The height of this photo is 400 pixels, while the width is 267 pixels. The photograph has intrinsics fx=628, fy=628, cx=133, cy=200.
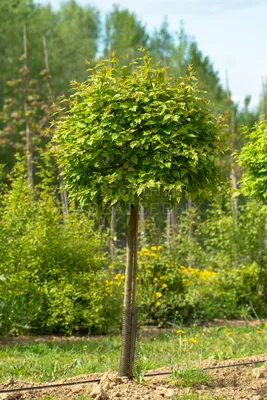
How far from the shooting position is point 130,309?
16.3 ft

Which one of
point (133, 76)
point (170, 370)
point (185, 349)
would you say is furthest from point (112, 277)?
point (133, 76)

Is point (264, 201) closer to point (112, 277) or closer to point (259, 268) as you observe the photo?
point (112, 277)

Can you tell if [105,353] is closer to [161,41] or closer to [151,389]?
[151,389]

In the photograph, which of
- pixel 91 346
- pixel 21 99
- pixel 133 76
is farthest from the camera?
pixel 21 99

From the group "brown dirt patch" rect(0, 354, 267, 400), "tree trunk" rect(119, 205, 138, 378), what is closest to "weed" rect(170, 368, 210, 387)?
"brown dirt patch" rect(0, 354, 267, 400)

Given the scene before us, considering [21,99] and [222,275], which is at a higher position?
[21,99]

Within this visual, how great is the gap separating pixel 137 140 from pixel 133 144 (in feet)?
0.33

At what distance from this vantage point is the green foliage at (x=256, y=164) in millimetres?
6629

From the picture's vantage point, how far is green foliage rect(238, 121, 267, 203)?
21.7ft

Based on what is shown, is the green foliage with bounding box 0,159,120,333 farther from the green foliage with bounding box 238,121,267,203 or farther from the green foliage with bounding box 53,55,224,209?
the green foliage with bounding box 53,55,224,209

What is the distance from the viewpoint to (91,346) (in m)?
7.32

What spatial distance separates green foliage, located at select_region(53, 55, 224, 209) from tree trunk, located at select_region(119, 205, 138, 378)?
1.18ft

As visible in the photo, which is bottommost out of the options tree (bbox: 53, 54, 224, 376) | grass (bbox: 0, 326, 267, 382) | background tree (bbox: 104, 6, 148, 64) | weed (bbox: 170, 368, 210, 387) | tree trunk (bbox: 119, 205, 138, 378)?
grass (bbox: 0, 326, 267, 382)

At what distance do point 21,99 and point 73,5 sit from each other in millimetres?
11242
